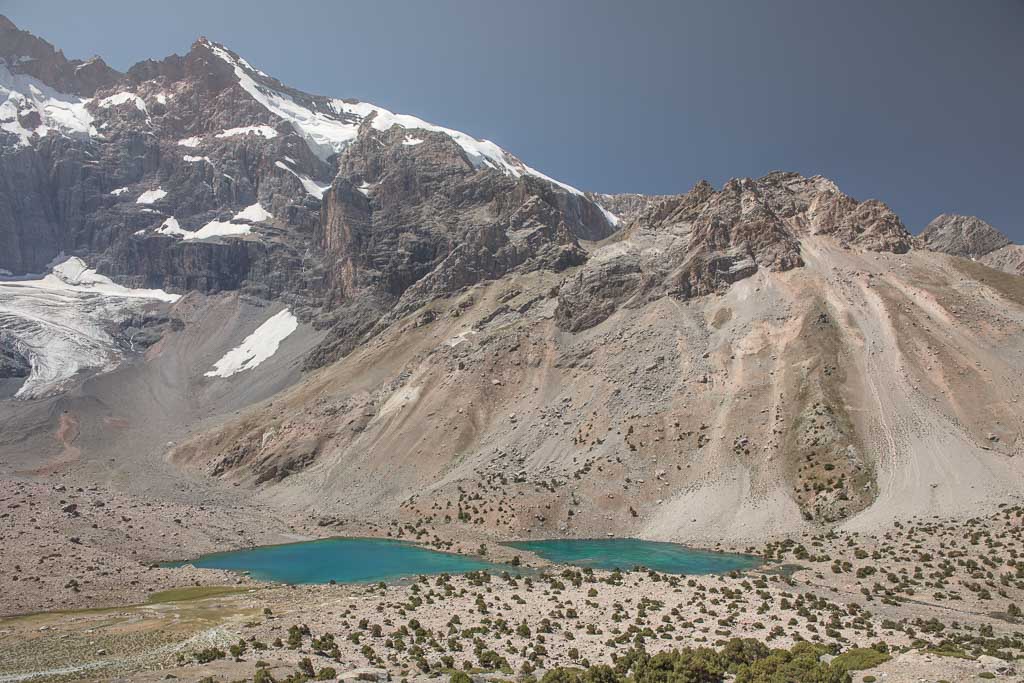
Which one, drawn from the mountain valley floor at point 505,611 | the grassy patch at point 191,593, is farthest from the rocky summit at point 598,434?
the grassy patch at point 191,593

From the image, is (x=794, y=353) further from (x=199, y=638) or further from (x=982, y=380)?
(x=199, y=638)

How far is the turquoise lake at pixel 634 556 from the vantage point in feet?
170

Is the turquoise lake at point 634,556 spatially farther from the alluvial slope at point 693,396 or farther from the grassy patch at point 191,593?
the grassy patch at point 191,593

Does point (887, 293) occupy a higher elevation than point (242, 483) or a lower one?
higher

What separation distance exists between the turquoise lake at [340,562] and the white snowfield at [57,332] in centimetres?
11983

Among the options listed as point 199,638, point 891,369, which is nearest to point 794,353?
point 891,369

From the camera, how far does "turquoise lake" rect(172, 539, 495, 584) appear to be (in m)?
54.7

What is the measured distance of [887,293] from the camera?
88.6 metres

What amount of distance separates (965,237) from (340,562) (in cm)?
17484

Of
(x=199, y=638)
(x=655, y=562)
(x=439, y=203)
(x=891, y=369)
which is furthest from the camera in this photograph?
(x=439, y=203)

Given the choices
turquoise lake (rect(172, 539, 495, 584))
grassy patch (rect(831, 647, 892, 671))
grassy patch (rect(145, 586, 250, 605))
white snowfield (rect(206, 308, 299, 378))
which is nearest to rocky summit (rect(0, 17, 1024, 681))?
grassy patch (rect(831, 647, 892, 671))

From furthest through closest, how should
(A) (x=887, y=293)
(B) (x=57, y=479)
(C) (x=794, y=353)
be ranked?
(B) (x=57, y=479)
(A) (x=887, y=293)
(C) (x=794, y=353)

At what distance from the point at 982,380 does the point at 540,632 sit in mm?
64527

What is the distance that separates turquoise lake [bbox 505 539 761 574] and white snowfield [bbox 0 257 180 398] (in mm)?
146230
